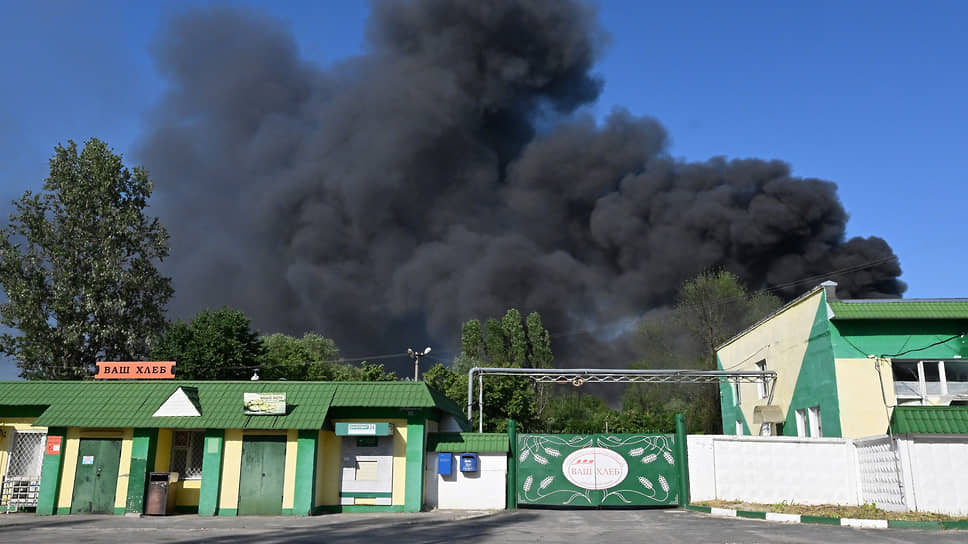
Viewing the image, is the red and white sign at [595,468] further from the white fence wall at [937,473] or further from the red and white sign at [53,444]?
the red and white sign at [53,444]

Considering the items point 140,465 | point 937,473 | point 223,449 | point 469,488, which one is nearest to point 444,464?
point 469,488

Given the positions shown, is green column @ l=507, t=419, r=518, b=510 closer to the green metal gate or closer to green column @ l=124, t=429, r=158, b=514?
the green metal gate

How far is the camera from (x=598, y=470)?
19.2m

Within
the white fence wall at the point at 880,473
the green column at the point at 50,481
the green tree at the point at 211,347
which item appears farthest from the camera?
the green tree at the point at 211,347

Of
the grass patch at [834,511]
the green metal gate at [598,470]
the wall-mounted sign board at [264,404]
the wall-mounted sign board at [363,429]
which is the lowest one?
the grass patch at [834,511]

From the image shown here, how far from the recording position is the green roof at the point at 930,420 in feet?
49.9

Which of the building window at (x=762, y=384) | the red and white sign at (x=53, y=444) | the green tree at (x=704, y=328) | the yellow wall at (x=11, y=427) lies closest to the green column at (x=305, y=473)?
the red and white sign at (x=53, y=444)

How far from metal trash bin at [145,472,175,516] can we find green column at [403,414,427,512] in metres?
6.29

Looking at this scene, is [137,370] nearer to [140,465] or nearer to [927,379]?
[140,465]

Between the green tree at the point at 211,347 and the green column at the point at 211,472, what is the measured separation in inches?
990

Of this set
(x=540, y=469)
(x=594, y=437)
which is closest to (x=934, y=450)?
(x=594, y=437)

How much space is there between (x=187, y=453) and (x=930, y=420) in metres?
19.2

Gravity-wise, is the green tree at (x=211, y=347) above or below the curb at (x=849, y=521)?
above

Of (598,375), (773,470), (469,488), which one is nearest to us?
(773,470)
